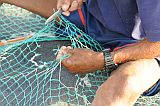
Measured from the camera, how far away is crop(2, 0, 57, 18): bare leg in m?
1.85

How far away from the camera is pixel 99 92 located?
1.45 meters

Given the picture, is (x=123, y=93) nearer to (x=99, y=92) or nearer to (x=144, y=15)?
(x=99, y=92)

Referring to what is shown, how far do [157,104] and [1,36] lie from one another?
826 millimetres

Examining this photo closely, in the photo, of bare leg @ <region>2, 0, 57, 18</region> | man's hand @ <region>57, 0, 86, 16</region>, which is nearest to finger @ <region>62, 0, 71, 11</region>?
man's hand @ <region>57, 0, 86, 16</region>

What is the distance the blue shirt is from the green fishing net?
3.5 inches

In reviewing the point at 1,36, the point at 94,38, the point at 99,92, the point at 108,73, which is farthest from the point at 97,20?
the point at 1,36

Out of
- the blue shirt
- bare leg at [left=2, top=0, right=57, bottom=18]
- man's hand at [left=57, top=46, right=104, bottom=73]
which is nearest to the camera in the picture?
the blue shirt

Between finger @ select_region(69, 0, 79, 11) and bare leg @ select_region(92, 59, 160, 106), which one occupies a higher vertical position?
finger @ select_region(69, 0, 79, 11)

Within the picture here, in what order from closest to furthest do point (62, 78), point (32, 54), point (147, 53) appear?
point (147, 53)
point (62, 78)
point (32, 54)

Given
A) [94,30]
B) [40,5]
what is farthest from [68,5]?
[40,5]

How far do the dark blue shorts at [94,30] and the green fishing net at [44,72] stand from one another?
3 centimetres

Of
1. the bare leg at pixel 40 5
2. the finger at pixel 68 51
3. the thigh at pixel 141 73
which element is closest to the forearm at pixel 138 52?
the thigh at pixel 141 73

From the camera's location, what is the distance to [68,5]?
162 centimetres

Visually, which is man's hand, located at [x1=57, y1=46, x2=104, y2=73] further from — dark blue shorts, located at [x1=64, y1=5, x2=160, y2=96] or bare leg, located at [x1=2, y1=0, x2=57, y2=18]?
bare leg, located at [x1=2, y1=0, x2=57, y2=18]
